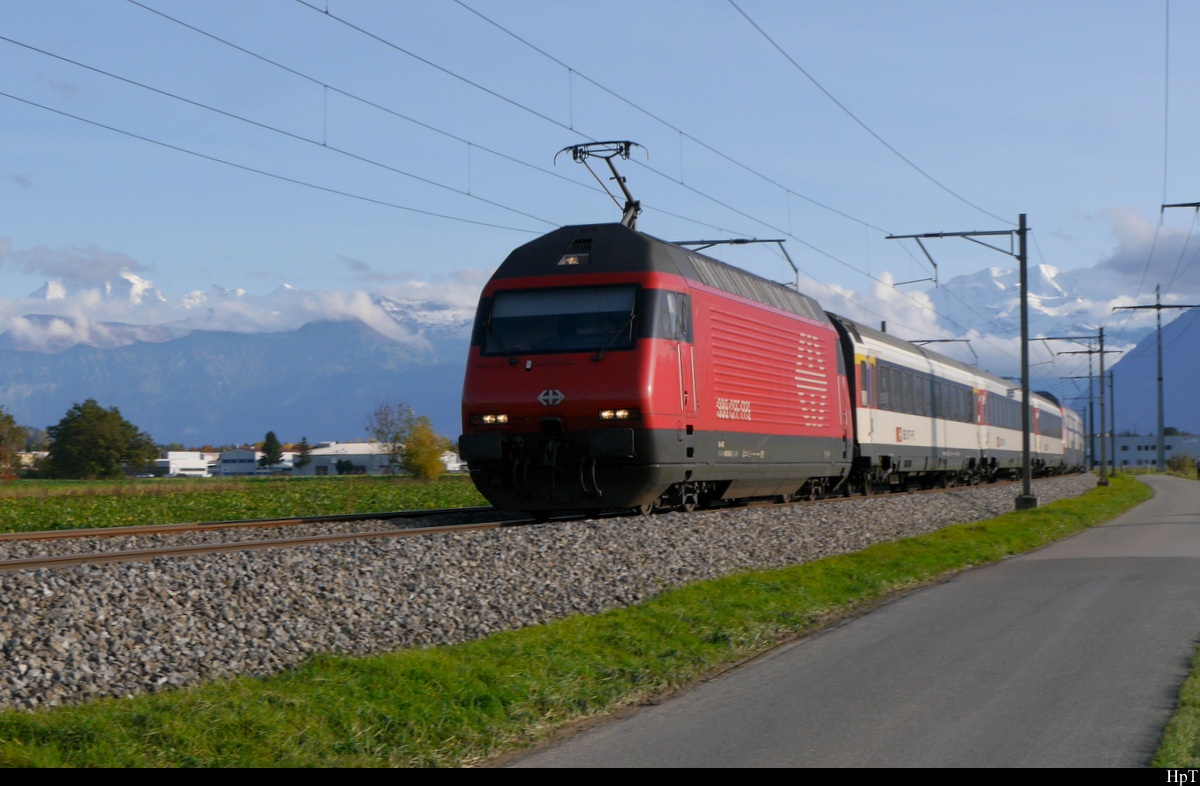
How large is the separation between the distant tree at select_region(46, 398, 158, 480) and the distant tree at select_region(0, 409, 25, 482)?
17.1 meters

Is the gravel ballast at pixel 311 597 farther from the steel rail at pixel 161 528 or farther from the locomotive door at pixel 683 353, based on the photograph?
the steel rail at pixel 161 528

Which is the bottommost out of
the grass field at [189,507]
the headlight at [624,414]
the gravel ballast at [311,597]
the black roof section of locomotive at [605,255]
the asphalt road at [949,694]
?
the grass field at [189,507]

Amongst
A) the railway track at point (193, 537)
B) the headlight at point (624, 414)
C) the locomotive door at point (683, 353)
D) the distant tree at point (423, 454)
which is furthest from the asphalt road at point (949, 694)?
the distant tree at point (423, 454)

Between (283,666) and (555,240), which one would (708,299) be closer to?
(555,240)

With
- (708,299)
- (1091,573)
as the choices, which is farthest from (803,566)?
(708,299)

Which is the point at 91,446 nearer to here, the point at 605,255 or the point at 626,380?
the point at 605,255

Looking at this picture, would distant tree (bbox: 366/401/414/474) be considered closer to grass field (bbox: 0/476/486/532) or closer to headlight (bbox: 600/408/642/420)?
grass field (bbox: 0/476/486/532)

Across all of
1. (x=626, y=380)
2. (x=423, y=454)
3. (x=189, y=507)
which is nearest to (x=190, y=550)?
(x=626, y=380)

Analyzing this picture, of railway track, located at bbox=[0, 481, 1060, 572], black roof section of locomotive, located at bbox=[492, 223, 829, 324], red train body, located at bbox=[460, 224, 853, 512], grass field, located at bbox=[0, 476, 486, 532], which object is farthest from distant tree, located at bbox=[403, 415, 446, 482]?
red train body, located at bbox=[460, 224, 853, 512]

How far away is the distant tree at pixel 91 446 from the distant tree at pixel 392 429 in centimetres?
2156

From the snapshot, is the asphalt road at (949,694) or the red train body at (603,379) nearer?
the asphalt road at (949,694)

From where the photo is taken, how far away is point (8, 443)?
79688 mm

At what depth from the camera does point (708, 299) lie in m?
19.2

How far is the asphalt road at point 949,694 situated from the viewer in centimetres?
607
